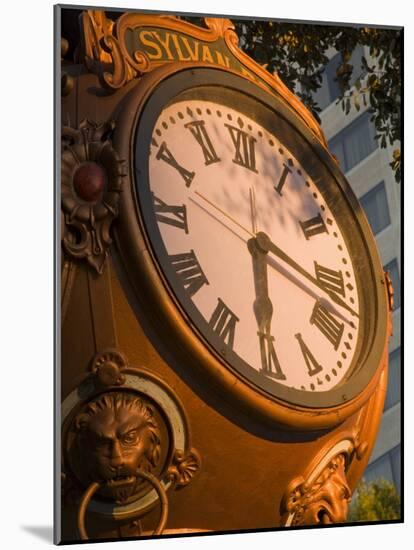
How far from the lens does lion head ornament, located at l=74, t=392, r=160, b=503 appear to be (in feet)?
20.5

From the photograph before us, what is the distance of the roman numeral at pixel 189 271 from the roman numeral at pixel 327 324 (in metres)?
0.51

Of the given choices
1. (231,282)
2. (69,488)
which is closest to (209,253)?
(231,282)

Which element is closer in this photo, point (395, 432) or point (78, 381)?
point (78, 381)

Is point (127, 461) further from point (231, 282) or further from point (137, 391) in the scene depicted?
point (231, 282)

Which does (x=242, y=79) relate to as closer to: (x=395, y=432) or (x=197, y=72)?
(x=197, y=72)

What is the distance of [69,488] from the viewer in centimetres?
622

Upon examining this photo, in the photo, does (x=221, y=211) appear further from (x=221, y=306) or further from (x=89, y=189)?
(x=89, y=189)

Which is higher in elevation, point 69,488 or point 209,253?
point 209,253

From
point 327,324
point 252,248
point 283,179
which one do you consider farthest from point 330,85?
point 327,324

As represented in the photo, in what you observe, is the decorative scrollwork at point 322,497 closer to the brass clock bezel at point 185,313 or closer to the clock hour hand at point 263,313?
the brass clock bezel at point 185,313

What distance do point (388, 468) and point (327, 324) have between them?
2.11 feet

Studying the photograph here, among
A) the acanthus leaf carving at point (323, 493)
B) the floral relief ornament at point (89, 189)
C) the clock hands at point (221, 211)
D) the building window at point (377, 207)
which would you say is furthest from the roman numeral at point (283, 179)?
the acanthus leaf carving at point (323, 493)

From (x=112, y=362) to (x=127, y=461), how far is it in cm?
35

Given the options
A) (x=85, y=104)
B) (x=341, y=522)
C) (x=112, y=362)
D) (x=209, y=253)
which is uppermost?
(x=85, y=104)
